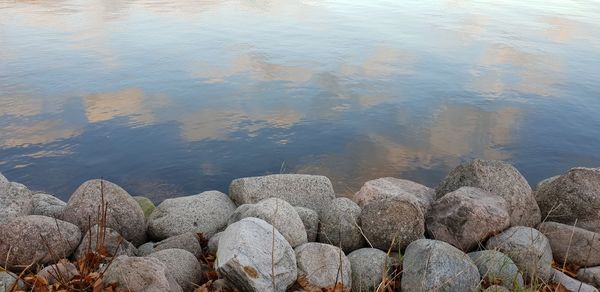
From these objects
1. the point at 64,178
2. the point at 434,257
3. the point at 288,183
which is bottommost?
the point at 64,178

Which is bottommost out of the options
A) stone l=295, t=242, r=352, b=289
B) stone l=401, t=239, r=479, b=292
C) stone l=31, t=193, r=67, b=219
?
stone l=31, t=193, r=67, b=219

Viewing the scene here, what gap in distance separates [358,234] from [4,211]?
513 centimetres

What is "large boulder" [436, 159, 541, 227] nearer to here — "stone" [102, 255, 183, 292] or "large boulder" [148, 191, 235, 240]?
"large boulder" [148, 191, 235, 240]

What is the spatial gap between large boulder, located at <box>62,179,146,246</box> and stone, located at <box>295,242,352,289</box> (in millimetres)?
2783

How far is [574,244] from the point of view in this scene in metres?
7.34

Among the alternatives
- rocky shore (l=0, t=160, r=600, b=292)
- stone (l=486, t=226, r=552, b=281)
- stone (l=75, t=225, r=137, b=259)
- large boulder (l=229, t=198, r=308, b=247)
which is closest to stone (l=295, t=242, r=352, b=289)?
rocky shore (l=0, t=160, r=600, b=292)

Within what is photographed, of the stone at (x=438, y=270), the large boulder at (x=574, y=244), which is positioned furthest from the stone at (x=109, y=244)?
the large boulder at (x=574, y=244)

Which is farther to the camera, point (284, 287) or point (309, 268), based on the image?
point (309, 268)

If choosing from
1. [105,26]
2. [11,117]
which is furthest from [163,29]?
[11,117]

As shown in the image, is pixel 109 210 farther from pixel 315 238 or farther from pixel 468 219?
pixel 468 219

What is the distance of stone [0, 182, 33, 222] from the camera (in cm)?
752

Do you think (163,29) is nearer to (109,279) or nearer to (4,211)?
(4,211)

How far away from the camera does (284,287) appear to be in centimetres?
586

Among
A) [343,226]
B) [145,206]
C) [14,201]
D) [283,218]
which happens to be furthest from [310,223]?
[14,201]
